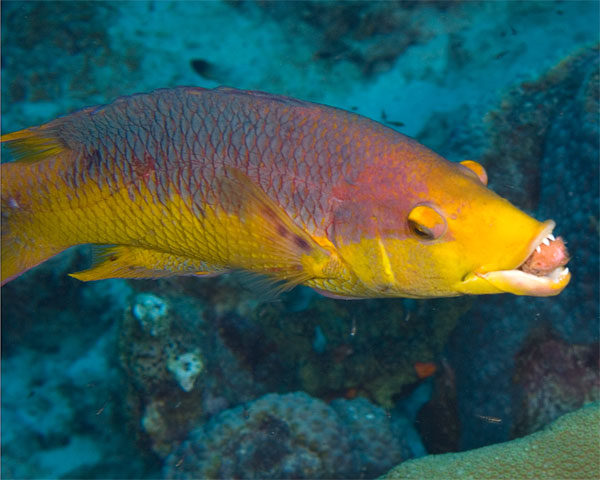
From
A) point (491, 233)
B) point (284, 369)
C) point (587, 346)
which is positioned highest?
point (491, 233)

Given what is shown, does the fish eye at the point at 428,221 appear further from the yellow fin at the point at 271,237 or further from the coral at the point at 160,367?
the coral at the point at 160,367

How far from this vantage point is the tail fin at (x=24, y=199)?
2104 millimetres

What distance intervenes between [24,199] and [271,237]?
129 cm

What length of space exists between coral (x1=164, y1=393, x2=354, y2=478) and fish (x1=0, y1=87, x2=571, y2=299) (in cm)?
245

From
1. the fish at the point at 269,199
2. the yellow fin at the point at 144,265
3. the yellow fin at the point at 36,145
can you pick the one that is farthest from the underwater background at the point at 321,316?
the yellow fin at the point at 36,145

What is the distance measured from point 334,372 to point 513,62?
235 inches

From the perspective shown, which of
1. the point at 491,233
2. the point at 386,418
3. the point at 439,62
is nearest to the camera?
the point at 491,233

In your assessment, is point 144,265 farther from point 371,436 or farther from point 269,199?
point 371,436

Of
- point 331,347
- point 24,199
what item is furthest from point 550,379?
point 24,199

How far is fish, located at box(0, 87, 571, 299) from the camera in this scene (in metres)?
1.74

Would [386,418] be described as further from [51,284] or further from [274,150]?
[51,284]

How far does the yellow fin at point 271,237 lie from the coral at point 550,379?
9.86 ft

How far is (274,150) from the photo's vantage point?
1.94 m

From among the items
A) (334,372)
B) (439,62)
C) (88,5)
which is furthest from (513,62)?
(88,5)
